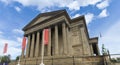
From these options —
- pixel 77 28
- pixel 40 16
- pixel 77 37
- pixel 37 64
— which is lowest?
pixel 37 64

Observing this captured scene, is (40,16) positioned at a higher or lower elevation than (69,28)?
higher

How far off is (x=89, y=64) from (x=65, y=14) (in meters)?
14.1

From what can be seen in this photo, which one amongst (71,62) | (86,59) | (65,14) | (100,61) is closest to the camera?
(100,61)

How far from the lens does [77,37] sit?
27.2 m

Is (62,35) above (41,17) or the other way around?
the other way around

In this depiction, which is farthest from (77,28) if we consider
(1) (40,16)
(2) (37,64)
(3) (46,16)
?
(2) (37,64)

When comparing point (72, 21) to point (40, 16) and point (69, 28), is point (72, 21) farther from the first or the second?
point (40, 16)

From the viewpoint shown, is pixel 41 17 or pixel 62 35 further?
pixel 41 17

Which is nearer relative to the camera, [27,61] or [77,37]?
[27,61]

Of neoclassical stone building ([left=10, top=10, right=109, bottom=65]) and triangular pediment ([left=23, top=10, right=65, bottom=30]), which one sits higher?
triangular pediment ([left=23, top=10, right=65, bottom=30])

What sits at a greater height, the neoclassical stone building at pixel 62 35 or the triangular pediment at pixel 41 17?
the triangular pediment at pixel 41 17

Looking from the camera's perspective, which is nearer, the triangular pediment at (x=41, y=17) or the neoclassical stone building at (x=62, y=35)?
the neoclassical stone building at (x=62, y=35)

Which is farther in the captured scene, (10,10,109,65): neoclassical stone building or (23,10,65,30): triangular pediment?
(23,10,65,30): triangular pediment

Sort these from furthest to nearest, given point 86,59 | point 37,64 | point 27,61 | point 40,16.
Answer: point 40,16, point 27,61, point 37,64, point 86,59
